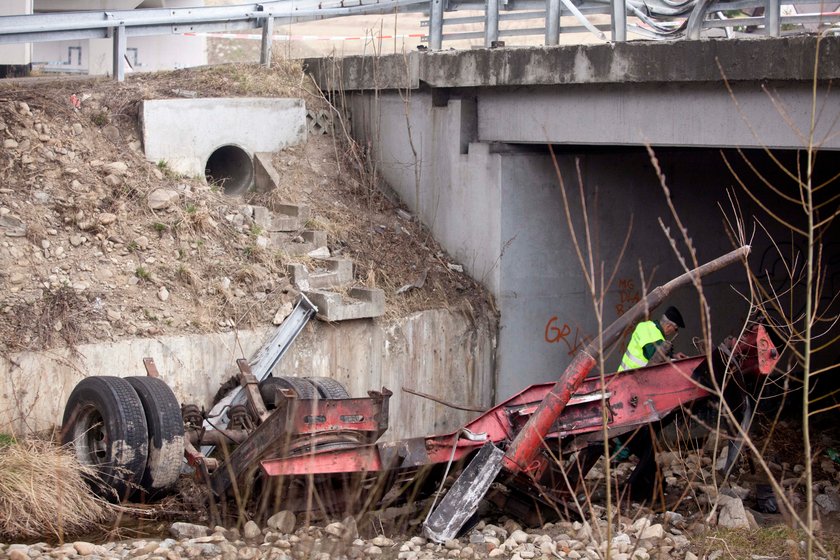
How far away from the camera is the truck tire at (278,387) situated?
30.1ft

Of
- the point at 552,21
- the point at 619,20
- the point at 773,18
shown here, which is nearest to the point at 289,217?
the point at 552,21

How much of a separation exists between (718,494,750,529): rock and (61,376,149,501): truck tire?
4996mm

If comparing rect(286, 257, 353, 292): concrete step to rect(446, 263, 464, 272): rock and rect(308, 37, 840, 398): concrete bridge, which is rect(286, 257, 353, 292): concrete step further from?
rect(308, 37, 840, 398): concrete bridge

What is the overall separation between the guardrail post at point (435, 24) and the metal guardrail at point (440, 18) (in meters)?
0.01

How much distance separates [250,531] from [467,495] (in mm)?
1700

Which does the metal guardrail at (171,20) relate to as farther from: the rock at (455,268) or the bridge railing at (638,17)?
the rock at (455,268)

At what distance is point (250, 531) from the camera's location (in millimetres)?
7672

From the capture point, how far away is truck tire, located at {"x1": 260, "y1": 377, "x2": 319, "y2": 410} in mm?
9180

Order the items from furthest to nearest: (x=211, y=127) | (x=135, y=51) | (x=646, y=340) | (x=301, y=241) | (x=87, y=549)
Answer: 1. (x=135, y=51)
2. (x=211, y=127)
3. (x=301, y=241)
4. (x=646, y=340)
5. (x=87, y=549)

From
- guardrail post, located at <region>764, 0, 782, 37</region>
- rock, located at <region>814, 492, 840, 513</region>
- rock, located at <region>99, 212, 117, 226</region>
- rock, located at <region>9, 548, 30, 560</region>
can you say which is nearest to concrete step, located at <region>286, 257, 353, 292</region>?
rock, located at <region>99, 212, 117, 226</region>

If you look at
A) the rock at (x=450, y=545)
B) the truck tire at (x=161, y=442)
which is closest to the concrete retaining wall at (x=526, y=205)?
the rock at (x=450, y=545)

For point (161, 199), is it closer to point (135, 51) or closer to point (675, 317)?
point (675, 317)

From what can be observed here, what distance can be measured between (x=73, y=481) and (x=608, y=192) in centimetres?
759

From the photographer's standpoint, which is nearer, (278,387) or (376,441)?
(376,441)
